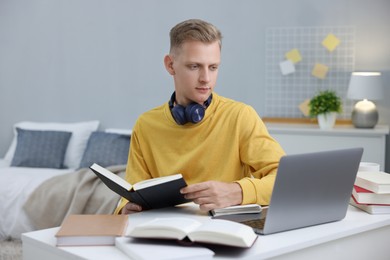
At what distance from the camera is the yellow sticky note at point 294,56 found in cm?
461

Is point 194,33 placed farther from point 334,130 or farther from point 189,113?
point 334,130

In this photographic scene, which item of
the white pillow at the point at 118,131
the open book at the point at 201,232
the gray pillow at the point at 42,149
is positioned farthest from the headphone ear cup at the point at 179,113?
the gray pillow at the point at 42,149

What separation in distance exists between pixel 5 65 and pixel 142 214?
397 cm

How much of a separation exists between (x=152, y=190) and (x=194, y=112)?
1.17 ft

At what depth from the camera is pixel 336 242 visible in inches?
71.7

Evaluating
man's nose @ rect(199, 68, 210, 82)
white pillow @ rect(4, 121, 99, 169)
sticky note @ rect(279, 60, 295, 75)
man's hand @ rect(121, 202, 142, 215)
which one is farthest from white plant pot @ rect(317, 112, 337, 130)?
man's hand @ rect(121, 202, 142, 215)

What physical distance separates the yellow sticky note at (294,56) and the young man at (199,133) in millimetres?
2449

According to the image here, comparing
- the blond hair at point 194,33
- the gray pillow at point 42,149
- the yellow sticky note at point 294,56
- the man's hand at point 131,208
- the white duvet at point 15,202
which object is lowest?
the white duvet at point 15,202

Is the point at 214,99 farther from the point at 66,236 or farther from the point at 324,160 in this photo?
the point at 66,236

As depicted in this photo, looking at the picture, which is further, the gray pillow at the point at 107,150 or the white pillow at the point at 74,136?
the white pillow at the point at 74,136

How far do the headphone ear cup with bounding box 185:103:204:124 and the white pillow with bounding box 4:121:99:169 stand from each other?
3047 mm

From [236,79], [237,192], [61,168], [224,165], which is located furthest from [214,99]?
[61,168]

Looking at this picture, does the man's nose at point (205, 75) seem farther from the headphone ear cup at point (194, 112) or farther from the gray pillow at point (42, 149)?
the gray pillow at point (42, 149)

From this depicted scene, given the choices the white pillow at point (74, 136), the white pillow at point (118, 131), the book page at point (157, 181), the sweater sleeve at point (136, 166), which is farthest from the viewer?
the white pillow at point (74, 136)
